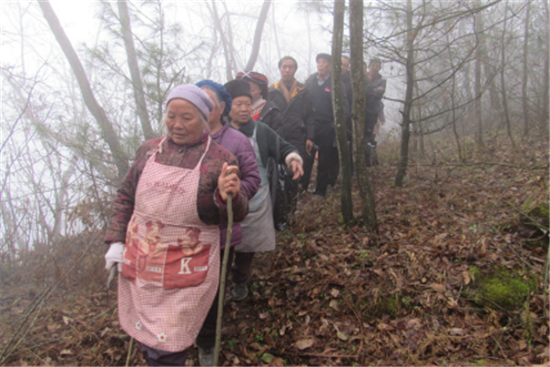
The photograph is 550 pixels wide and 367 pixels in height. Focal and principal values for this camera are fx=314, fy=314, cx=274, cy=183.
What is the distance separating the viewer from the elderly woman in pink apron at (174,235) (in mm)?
1877

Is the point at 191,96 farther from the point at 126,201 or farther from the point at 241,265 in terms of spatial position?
the point at 241,265

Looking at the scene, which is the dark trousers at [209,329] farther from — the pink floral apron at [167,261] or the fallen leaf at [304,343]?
the fallen leaf at [304,343]

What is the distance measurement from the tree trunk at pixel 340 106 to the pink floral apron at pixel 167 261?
2563 millimetres

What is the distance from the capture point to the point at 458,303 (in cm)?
288

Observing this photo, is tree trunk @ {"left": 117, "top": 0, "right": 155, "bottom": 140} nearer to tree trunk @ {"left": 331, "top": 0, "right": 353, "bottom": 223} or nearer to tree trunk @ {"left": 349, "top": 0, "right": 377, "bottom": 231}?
tree trunk @ {"left": 331, "top": 0, "right": 353, "bottom": 223}

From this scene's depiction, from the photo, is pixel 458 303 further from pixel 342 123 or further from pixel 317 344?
pixel 342 123

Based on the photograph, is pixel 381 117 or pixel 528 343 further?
pixel 381 117

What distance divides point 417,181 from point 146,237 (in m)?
5.16

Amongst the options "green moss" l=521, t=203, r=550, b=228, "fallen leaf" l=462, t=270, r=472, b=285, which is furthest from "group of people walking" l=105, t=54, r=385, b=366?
"green moss" l=521, t=203, r=550, b=228

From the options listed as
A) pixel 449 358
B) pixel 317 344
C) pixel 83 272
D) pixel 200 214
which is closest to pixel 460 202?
pixel 449 358

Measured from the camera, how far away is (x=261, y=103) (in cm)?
398

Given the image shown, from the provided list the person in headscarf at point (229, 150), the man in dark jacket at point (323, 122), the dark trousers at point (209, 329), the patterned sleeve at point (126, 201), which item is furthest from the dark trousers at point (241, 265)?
the man in dark jacket at point (323, 122)

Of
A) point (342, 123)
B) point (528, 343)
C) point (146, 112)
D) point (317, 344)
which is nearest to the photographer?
point (528, 343)

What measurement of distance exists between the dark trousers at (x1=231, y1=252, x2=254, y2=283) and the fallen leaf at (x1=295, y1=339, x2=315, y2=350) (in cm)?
84
